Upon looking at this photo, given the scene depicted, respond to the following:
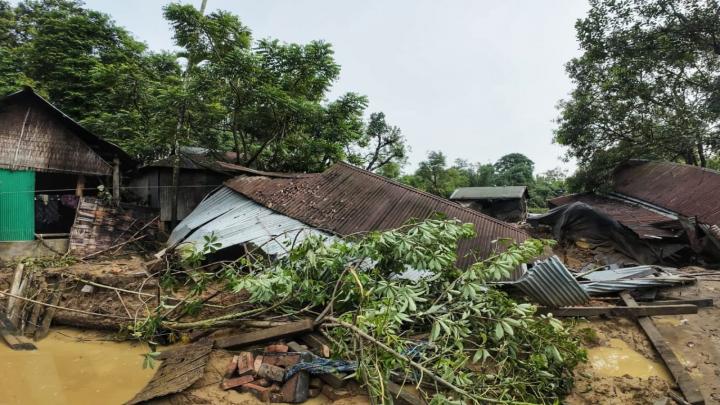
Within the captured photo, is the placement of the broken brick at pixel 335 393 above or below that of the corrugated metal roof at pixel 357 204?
below

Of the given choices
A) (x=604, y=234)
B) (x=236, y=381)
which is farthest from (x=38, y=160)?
(x=604, y=234)

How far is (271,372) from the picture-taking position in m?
4.48

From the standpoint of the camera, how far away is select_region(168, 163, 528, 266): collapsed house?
24.2ft

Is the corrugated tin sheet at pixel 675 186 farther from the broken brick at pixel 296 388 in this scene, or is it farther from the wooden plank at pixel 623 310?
the broken brick at pixel 296 388

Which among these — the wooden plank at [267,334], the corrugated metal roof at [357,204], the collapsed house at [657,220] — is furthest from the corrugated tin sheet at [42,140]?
the collapsed house at [657,220]

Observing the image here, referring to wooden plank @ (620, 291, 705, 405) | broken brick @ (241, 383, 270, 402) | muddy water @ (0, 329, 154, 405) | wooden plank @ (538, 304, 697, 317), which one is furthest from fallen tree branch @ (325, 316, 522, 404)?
muddy water @ (0, 329, 154, 405)

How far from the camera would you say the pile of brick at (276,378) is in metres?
4.29

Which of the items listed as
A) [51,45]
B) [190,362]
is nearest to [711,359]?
[190,362]

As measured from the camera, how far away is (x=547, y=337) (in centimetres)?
412

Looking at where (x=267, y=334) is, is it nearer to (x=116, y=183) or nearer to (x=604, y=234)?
(x=116, y=183)

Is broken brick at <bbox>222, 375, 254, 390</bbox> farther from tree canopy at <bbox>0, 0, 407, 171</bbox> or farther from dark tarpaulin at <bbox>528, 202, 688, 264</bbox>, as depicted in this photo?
dark tarpaulin at <bbox>528, 202, 688, 264</bbox>

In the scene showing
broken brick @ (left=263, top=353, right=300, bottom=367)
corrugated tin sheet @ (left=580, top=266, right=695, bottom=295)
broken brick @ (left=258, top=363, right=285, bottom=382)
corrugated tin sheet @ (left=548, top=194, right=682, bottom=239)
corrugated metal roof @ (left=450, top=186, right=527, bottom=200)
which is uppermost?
corrugated metal roof @ (left=450, top=186, right=527, bottom=200)

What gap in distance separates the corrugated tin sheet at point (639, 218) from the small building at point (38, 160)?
15.0m

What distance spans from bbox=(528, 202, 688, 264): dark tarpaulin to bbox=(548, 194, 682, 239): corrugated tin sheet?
0.89 feet
